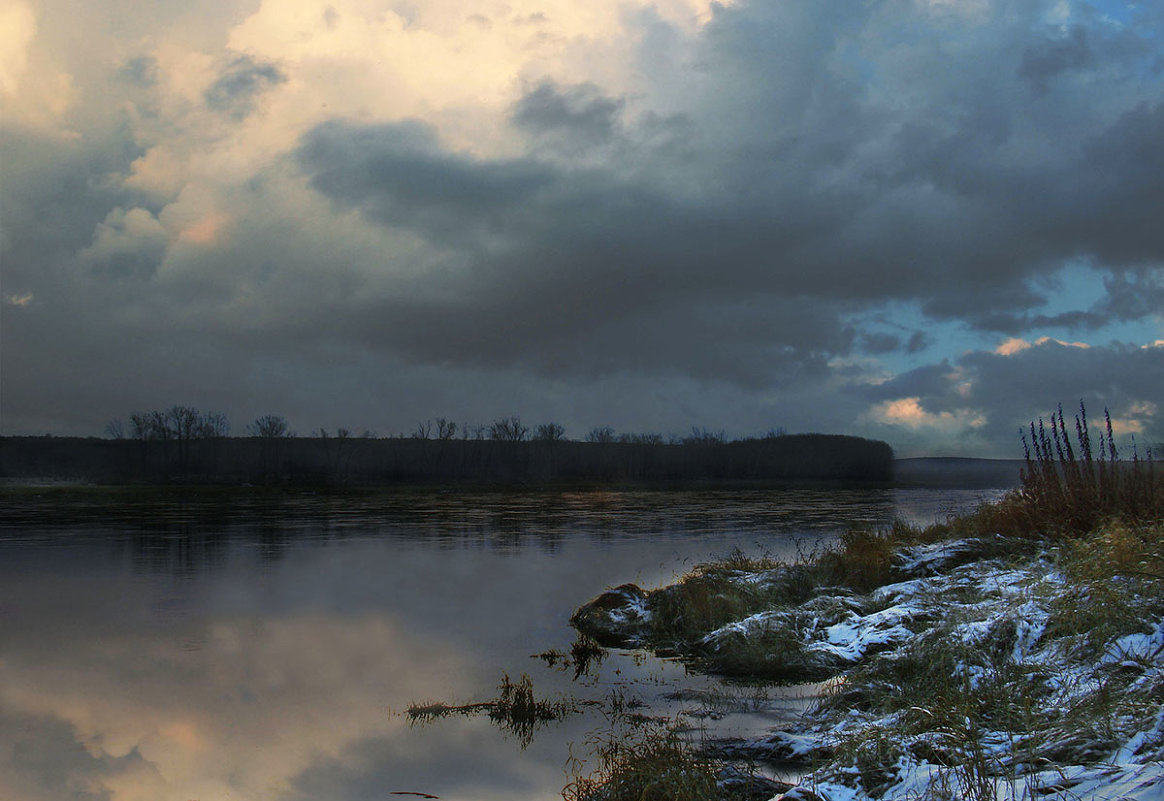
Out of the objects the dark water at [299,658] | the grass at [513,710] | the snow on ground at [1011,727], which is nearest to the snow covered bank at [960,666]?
the snow on ground at [1011,727]

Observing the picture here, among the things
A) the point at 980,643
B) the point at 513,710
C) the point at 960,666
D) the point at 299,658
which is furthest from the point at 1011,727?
the point at 299,658

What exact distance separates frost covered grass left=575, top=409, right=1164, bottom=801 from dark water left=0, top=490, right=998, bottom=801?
5.57 feet

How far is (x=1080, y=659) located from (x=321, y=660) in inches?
506

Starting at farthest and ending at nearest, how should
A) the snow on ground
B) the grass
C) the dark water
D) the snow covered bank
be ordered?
the grass → the dark water → the snow covered bank → the snow on ground

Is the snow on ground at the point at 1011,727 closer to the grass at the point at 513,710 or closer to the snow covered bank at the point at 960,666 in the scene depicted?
the snow covered bank at the point at 960,666

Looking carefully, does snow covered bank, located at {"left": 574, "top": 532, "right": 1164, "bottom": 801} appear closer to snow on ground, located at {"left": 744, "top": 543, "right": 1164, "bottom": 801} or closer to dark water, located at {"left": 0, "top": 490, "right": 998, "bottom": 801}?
snow on ground, located at {"left": 744, "top": 543, "right": 1164, "bottom": 801}

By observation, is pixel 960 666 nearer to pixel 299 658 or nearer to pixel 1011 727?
pixel 1011 727

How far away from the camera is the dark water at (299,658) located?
9.65 m

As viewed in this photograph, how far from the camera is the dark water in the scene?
9.65 meters

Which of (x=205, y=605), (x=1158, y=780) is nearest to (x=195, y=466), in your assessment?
(x=205, y=605)

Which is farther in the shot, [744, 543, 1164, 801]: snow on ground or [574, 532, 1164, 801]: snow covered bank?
[574, 532, 1164, 801]: snow covered bank

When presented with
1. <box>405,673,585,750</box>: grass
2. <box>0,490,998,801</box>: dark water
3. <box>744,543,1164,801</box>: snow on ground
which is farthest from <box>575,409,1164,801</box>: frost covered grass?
<box>405,673,585,750</box>: grass

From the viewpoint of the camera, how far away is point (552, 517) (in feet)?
164

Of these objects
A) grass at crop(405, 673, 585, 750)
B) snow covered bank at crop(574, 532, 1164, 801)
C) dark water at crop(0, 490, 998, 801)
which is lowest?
dark water at crop(0, 490, 998, 801)
